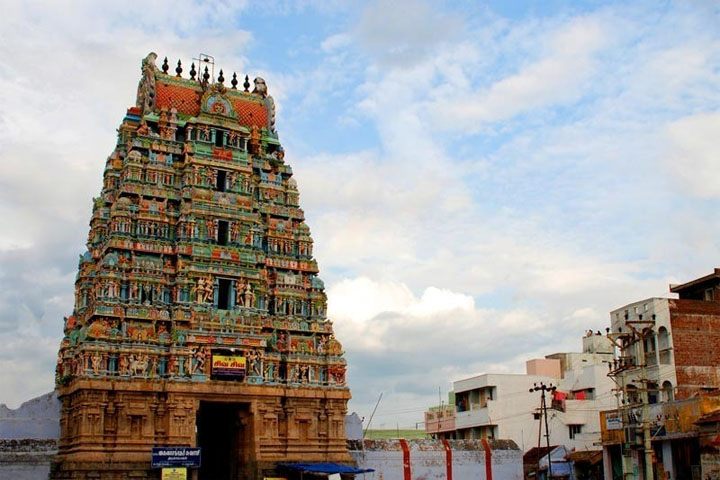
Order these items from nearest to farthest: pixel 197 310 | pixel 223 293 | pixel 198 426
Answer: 1. pixel 197 310
2. pixel 223 293
3. pixel 198 426

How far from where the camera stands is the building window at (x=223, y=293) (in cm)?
5128

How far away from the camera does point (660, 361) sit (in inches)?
2398

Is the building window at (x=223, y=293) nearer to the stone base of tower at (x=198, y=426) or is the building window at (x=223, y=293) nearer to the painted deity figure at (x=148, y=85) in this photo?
the stone base of tower at (x=198, y=426)

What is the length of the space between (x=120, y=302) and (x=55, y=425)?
28.7 ft

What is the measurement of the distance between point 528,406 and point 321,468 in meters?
34.1

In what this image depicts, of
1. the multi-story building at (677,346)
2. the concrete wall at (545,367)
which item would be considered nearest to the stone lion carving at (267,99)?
the multi-story building at (677,346)

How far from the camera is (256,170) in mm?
55906

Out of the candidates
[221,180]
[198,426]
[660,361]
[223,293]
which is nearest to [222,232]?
[221,180]

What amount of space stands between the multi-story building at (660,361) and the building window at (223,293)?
24718mm

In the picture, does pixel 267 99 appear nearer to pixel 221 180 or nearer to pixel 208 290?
pixel 221 180

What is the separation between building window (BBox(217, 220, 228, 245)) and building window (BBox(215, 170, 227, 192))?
2368mm

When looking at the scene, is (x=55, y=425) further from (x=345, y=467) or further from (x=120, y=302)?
(x=345, y=467)

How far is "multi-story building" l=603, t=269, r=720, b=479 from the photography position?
179 feet

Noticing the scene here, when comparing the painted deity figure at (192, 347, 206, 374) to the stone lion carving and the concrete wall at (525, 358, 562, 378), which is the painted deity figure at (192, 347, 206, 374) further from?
the concrete wall at (525, 358, 562, 378)
